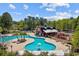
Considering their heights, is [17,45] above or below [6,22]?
below

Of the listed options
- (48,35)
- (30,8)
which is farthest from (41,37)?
(30,8)

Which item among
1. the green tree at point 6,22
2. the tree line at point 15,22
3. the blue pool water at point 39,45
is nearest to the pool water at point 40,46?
the blue pool water at point 39,45

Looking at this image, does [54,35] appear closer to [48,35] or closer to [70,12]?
[48,35]

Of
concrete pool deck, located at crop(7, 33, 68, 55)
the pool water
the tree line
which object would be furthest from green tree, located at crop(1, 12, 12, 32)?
the pool water

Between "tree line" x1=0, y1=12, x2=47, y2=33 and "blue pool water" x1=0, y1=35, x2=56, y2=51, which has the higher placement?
"tree line" x1=0, y1=12, x2=47, y2=33

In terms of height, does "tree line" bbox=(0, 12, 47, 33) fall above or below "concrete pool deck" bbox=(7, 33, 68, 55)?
above

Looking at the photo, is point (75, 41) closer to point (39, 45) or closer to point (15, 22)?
point (39, 45)

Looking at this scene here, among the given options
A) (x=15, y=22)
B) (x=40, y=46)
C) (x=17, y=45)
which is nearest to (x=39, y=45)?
(x=40, y=46)

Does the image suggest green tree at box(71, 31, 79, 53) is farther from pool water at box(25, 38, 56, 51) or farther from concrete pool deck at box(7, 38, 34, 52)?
concrete pool deck at box(7, 38, 34, 52)

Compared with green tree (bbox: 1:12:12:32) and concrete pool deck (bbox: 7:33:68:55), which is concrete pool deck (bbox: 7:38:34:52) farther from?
green tree (bbox: 1:12:12:32)

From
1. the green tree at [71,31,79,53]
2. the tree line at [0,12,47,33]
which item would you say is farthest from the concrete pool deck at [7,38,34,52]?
the green tree at [71,31,79,53]

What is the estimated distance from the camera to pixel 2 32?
2785 mm

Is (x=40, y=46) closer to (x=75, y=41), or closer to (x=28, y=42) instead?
(x=28, y=42)

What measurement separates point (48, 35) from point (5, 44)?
408 millimetres
